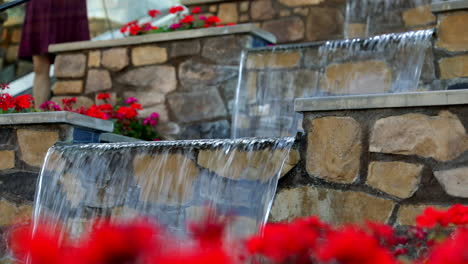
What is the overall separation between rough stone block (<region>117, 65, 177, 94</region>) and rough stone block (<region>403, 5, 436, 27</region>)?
2101 millimetres

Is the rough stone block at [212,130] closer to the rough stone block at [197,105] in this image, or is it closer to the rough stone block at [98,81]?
the rough stone block at [197,105]

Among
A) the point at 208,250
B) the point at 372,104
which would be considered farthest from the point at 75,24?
the point at 208,250

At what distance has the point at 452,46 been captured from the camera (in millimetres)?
4348

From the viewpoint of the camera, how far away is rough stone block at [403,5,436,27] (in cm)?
611

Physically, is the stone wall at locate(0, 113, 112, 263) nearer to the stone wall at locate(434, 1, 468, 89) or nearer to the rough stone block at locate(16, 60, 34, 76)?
the stone wall at locate(434, 1, 468, 89)

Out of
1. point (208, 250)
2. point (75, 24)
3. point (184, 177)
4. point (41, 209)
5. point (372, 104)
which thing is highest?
point (75, 24)

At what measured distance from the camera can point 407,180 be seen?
285 centimetres

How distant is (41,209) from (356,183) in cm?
177

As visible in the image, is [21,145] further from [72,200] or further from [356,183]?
[356,183]

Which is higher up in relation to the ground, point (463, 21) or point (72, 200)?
point (463, 21)

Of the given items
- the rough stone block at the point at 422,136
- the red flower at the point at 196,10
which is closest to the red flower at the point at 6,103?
the rough stone block at the point at 422,136

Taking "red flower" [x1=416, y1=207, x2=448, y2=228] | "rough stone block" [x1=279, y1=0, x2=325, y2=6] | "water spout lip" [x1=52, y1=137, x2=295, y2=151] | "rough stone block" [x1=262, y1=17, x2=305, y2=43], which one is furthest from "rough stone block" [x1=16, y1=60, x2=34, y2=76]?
"red flower" [x1=416, y1=207, x2=448, y2=228]

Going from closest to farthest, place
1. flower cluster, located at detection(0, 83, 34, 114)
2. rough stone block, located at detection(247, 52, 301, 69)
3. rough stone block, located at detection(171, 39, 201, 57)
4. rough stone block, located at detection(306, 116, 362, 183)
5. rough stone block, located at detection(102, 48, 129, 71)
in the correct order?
rough stone block, located at detection(306, 116, 362, 183)
flower cluster, located at detection(0, 83, 34, 114)
rough stone block, located at detection(247, 52, 301, 69)
rough stone block, located at detection(171, 39, 201, 57)
rough stone block, located at detection(102, 48, 129, 71)

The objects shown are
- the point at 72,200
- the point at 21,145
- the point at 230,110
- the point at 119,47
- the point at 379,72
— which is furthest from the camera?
the point at 119,47
